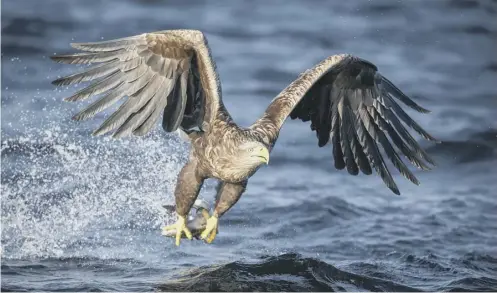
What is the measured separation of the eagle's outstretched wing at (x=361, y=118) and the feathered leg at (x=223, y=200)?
1079mm

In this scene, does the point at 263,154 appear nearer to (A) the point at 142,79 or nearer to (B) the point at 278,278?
(A) the point at 142,79

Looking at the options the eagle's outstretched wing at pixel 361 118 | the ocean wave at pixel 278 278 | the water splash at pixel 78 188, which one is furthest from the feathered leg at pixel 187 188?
the water splash at pixel 78 188

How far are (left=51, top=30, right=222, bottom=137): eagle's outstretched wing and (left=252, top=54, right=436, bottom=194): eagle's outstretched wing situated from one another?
1.30 m

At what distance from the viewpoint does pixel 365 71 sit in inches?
351

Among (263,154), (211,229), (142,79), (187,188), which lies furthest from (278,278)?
(142,79)

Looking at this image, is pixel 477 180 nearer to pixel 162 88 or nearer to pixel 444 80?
pixel 444 80

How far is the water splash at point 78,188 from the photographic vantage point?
9.38 meters

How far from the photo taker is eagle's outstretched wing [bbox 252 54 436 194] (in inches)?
354

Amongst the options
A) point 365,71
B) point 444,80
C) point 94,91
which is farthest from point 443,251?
point 444,80

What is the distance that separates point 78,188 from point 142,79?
2700 millimetres

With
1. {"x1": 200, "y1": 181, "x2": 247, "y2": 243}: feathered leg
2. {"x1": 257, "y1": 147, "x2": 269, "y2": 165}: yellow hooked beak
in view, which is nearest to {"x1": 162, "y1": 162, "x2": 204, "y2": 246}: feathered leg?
{"x1": 200, "y1": 181, "x2": 247, "y2": 243}: feathered leg

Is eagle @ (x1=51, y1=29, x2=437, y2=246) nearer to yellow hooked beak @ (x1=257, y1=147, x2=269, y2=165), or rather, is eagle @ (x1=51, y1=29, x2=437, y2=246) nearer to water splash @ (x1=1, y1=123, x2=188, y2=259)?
yellow hooked beak @ (x1=257, y1=147, x2=269, y2=165)

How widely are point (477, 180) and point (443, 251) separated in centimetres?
243

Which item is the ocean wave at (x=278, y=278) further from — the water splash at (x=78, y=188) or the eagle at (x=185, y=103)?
the water splash at (x=78, y=188)
